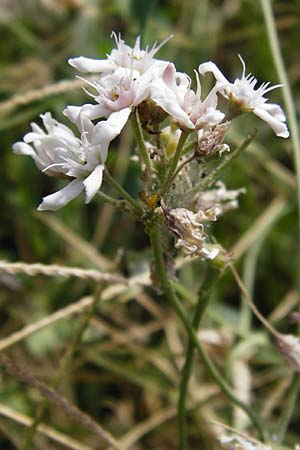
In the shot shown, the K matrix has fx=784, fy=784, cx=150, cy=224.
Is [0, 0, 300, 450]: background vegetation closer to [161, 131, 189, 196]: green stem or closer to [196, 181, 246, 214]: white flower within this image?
[196, 181, 246, 214]: white flower

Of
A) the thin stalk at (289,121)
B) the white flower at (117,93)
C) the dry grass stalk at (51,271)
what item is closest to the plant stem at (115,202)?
the white flower at (117,93)

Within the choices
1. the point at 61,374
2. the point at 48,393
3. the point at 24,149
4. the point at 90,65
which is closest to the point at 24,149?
the point at 24,149

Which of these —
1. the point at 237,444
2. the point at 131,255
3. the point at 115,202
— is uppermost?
the point at 115,202

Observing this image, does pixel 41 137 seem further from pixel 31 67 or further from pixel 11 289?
pixel 31 67

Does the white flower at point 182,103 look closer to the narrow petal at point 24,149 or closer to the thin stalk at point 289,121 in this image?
the narrow petal at point 24,149

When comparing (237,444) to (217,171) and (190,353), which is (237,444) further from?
(217,171)
